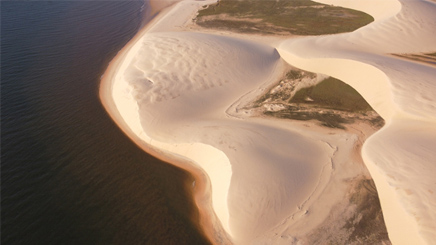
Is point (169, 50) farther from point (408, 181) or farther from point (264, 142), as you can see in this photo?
point (408, 181)

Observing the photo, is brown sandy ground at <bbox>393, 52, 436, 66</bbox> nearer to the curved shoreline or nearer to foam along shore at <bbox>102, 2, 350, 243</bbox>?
foam along shore at <bbox>102, 2, 350, 243</bbox>

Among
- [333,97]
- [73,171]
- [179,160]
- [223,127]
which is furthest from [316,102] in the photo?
[73,171]

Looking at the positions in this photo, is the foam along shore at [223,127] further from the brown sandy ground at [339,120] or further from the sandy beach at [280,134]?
the brown sandy ground at [339,120]

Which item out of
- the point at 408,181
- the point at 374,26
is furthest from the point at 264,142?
the point at 374,26

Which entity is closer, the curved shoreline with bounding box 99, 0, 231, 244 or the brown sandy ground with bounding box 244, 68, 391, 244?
the brown sandy ground with bounding box 244, 68, 391, 244

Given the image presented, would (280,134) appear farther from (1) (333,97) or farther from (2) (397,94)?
(2) (397,94)

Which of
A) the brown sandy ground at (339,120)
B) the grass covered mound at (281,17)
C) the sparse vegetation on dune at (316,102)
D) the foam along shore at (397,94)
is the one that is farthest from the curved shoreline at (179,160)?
the grass covered mound at (281,17)

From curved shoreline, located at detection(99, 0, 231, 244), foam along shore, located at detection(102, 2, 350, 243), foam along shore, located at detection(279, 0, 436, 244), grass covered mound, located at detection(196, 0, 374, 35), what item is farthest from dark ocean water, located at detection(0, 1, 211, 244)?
grass covered mound, located at detection(196, 0, 374, 35)

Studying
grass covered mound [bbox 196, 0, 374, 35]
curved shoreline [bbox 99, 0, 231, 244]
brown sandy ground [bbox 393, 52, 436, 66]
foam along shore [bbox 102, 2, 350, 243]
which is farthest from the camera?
grass covered mound [bbox 196, 0, 374, 35]
